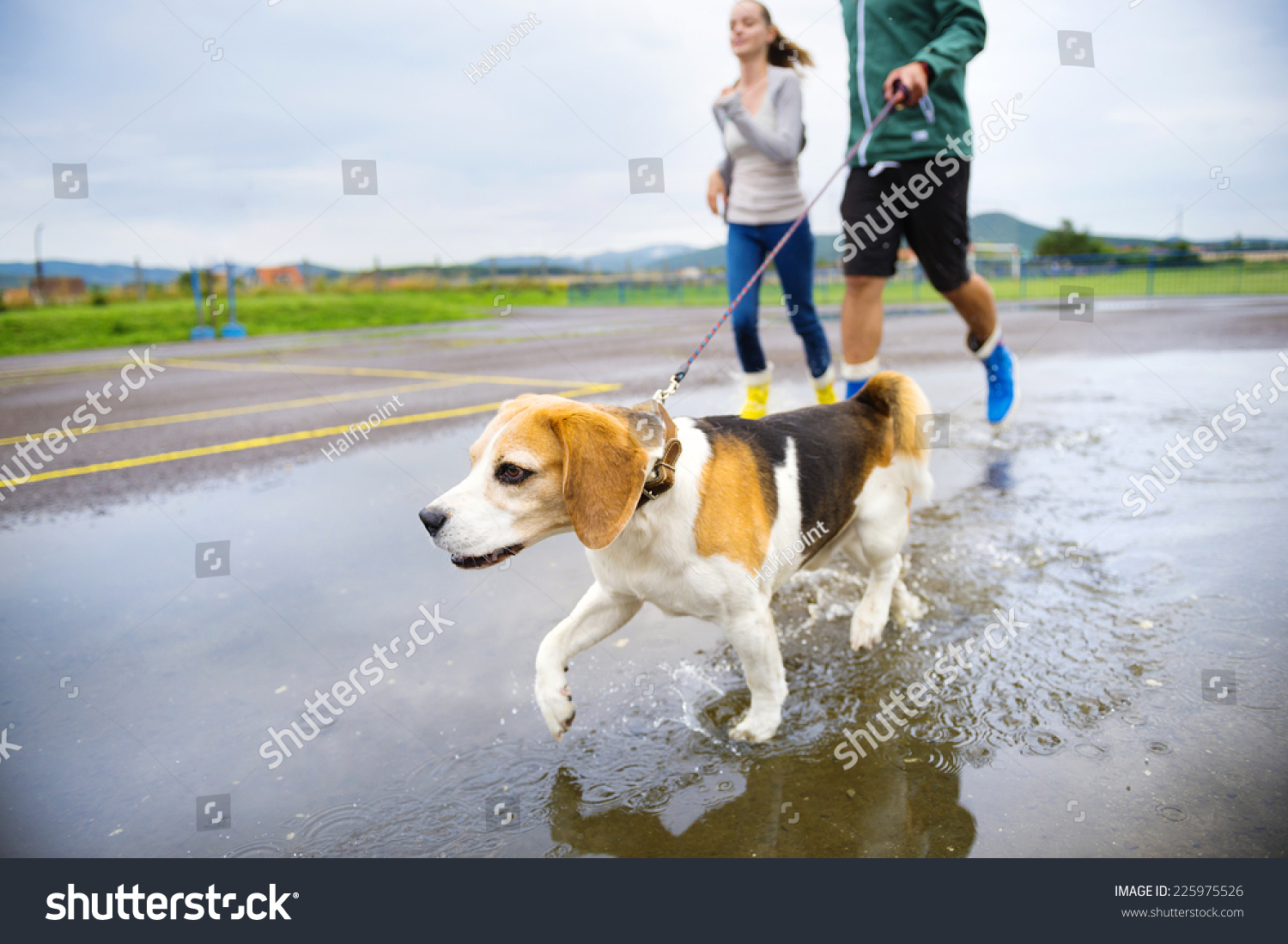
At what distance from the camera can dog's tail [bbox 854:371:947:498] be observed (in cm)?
323

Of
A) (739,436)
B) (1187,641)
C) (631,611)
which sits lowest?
(1187,641)

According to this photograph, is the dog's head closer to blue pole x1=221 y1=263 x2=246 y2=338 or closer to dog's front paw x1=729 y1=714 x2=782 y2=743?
dog's front paw x1=729 y1=714 x2=782 y2=743

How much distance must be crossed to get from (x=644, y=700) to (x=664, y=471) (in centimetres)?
87

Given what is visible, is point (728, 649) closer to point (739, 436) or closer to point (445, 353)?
point (739, 436)

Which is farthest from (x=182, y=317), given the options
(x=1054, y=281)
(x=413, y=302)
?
(x=1054, y=281)

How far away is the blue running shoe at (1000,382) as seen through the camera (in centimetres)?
528

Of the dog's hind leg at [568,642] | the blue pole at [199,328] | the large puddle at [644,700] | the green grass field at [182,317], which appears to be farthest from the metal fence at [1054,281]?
the dog's hind leg at [568,642]

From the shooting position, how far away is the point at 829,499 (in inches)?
117

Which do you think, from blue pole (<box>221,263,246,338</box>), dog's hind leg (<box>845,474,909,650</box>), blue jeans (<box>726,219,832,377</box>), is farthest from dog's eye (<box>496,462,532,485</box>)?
blue pole (<box>221,263,246,338</box>)

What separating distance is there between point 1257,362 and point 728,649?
342 inches

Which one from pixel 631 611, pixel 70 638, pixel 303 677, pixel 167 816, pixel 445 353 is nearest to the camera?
pixel 167 816

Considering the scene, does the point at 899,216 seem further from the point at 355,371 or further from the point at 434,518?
the point at 355,371
